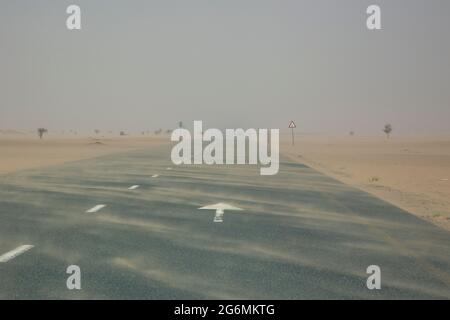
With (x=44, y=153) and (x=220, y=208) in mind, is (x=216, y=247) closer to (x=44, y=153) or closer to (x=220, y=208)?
(x=220, y=208)

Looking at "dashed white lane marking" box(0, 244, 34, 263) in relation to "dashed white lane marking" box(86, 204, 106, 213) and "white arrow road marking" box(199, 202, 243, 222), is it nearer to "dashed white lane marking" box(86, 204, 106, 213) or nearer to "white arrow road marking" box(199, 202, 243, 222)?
"dashed white lane marking" box(86, 204, 106, 213)

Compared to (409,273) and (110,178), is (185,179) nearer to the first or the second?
(110,178)

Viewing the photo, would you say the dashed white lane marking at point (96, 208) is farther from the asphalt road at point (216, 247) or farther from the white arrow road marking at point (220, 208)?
the white arrow road marking at point (220, 208)

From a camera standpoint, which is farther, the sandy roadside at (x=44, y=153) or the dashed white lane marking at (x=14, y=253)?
the sandy roadside at (x=44, y=153)

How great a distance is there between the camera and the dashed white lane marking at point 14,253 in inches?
312

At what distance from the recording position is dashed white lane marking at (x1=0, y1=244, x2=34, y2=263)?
7.93 m

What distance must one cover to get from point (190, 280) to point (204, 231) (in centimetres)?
371

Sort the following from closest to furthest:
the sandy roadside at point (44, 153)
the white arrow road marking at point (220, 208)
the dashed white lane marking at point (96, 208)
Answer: the white arrow road marking at point (220, 208) < the dashed white lane marking at point (96, 208) < the sandy roadside at point (44, 153)

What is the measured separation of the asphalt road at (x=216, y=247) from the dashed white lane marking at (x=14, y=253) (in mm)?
97

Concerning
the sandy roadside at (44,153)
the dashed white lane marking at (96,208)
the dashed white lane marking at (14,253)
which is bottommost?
the sandy roadside at (44,153)

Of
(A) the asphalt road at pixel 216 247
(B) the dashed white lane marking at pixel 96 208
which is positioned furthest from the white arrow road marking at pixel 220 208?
(B) the dashed white lane marking at pixel 96 208

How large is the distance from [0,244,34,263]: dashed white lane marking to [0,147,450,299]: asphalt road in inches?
3.8

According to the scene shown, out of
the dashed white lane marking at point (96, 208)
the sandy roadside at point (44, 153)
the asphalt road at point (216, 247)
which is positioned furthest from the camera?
the sandy roadside at point (44, 153)

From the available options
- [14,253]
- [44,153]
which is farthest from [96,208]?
[44,153]
